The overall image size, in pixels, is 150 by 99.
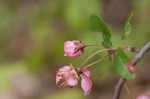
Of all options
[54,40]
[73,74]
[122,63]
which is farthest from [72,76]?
[54,40]

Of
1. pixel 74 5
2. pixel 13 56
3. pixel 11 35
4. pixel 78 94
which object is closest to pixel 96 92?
pixel 78 94

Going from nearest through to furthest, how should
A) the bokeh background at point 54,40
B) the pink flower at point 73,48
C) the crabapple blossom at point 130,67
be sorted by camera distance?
1. the crabapple blossom at point 130,67
2. the pink flower at point 73,48
3. the bokeh background at point 54,40

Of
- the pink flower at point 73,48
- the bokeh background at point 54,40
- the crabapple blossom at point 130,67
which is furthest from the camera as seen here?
the bokeh background at point 54,40

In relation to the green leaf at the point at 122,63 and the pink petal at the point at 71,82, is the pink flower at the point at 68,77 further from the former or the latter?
the green leaf at the point at 122,63

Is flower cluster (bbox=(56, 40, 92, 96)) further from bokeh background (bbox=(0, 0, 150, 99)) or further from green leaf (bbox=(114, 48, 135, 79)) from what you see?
bokeh background (bbox=(0, 0, 150, 99))

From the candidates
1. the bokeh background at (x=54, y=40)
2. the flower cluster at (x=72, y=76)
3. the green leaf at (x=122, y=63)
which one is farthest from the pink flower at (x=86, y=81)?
the bokeh background at (x=54, y=40)

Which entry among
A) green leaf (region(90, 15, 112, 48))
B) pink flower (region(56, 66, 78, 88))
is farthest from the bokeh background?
pink flower (region(56, 66, 78, 88))

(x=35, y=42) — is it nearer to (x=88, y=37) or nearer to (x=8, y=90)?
(x=8, y=90)
